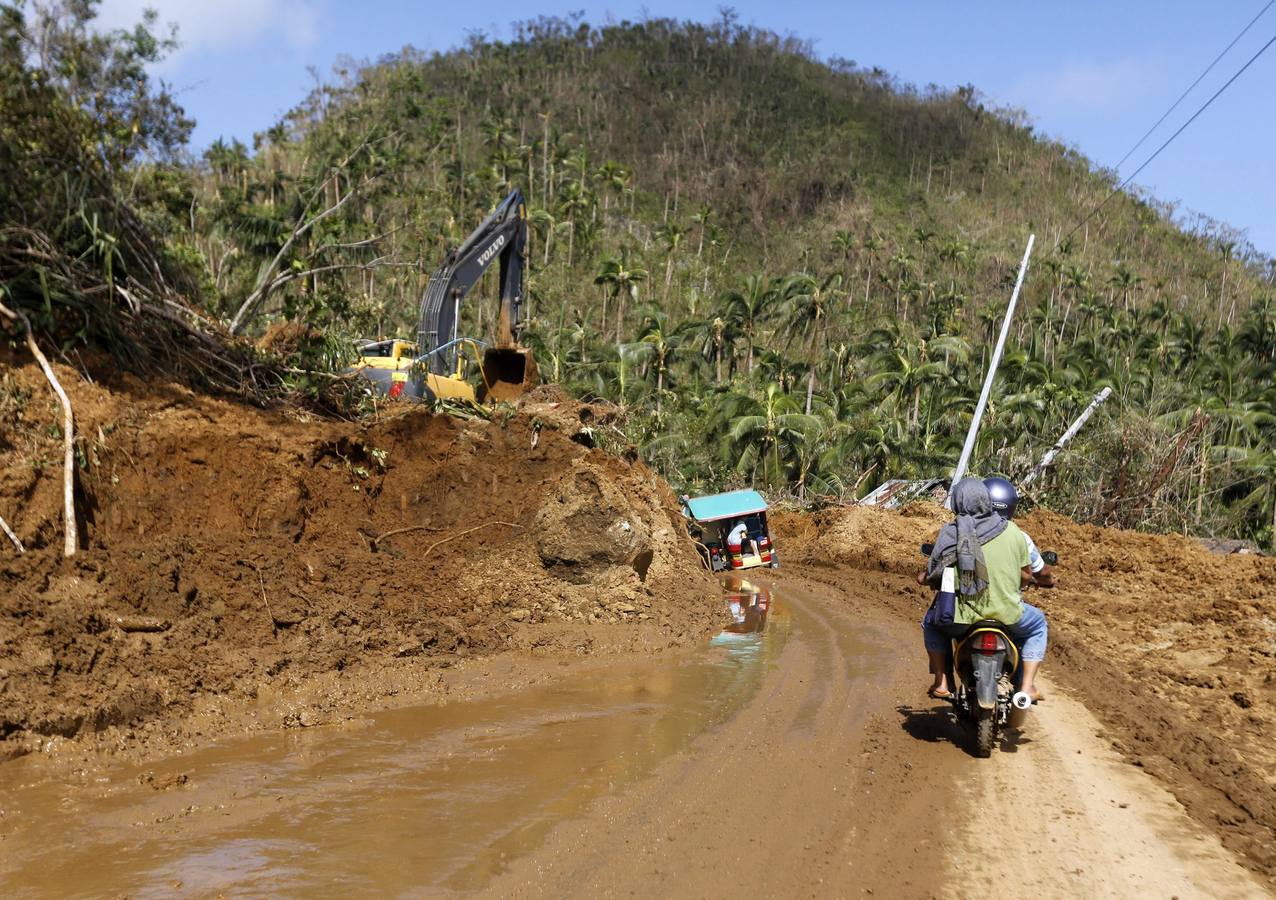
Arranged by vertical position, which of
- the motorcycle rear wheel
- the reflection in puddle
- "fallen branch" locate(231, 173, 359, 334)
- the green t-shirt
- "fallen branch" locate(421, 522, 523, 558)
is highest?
"fallen branch" locate(231, 173, 359, 334)

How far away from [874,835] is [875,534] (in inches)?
615

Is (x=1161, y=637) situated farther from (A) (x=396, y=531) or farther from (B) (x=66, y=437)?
(B) (x=66, y=437)

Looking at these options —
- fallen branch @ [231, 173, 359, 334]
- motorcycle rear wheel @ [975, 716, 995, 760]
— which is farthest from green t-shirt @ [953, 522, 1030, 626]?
fallen branch @ [231, 173, 359, 334]

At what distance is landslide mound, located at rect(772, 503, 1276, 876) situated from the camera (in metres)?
6.63

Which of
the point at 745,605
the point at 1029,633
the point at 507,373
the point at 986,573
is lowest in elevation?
the point at 745,605

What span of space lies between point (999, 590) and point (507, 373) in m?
9.17

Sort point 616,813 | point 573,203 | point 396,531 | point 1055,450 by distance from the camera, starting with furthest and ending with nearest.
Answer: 1. point 573,203
2. point 1055,450
3. point 396,531
4. point 616,813

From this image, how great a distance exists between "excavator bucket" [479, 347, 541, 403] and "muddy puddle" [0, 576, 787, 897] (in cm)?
697

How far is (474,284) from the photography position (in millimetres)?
16406

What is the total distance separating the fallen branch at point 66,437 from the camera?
7.49m

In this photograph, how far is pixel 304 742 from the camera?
668cm

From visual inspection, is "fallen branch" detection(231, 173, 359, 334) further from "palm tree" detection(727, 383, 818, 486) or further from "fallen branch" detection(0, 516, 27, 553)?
"palm tree" detection(727, 383, 818, 486)

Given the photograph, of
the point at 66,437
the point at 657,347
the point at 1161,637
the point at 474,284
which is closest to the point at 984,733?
the point at 1161,637

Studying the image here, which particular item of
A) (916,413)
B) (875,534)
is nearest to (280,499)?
(875,534)
